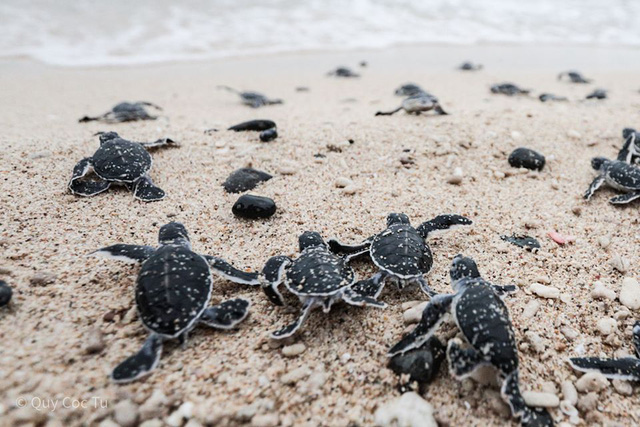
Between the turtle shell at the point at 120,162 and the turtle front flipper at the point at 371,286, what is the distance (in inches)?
70.6

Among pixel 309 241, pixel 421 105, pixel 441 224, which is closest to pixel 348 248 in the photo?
pixel 309 241

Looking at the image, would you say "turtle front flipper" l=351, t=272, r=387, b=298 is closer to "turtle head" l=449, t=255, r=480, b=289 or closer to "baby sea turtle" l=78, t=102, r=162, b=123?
"turtle head" l=449, t=255, r=480, b=289

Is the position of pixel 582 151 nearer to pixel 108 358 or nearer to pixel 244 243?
pixel 244 243

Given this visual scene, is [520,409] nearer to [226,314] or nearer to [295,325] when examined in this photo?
[295,325]

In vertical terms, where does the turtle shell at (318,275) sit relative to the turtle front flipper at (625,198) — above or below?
above

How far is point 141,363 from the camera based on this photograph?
1.51m

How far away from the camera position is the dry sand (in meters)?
1.50

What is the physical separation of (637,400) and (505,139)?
8.39 ft

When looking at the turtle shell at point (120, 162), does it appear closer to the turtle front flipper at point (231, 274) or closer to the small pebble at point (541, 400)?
the turtle front flipper at point (231, 274)

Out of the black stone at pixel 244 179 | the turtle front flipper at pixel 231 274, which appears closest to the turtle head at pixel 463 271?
the turtle front flipper at pixel 231 274

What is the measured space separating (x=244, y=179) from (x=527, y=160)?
2276 mm

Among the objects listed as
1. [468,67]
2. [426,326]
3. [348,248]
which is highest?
[426,326]

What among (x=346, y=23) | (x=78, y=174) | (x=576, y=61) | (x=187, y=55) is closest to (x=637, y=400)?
(x=78, y=174)

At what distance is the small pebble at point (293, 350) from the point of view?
5.44 ft
